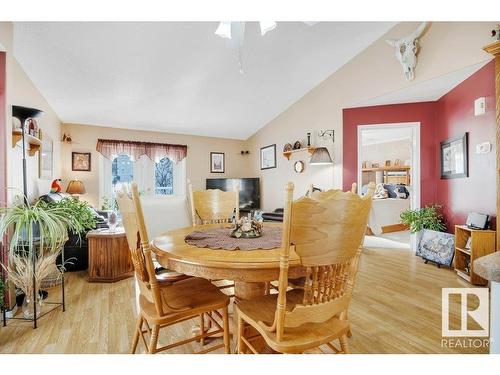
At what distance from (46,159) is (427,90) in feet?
17.5

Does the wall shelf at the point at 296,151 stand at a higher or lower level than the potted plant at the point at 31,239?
higher

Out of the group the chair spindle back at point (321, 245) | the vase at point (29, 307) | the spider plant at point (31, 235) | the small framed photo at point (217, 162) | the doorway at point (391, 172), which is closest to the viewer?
the chair spindle back at point (321, 245)

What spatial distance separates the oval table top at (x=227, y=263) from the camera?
1.17m

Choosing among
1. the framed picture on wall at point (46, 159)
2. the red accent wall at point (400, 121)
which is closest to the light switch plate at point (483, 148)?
the red accent wall at point (400, 121)

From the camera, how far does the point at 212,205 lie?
8.52ft

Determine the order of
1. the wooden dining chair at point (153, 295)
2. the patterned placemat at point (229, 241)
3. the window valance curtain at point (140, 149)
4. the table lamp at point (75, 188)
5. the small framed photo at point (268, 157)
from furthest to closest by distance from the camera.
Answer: the small framed photo at point (268, 157), the window valance curtain at point (140, 149), the table lamp at point (75, 188), the patterned placemat at point (229, 241), the wooden dining chair at point (153, 295)

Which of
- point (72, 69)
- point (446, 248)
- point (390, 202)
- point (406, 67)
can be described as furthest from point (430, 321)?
point (72, 69)

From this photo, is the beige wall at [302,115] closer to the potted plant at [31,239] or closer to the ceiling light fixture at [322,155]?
the ceiling light fixture at [322,155]

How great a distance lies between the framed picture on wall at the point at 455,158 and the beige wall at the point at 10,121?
463 cm

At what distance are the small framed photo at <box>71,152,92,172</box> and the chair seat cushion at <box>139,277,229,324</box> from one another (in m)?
4.35

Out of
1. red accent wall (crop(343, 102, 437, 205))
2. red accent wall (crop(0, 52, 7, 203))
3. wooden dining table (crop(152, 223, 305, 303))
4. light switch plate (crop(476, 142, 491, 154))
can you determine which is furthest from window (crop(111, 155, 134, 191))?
light switch plate (crop(476, 142, 491, 154))

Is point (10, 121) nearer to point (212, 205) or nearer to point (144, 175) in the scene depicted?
point (212, 205)

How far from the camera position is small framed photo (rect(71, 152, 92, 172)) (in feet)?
16.3
